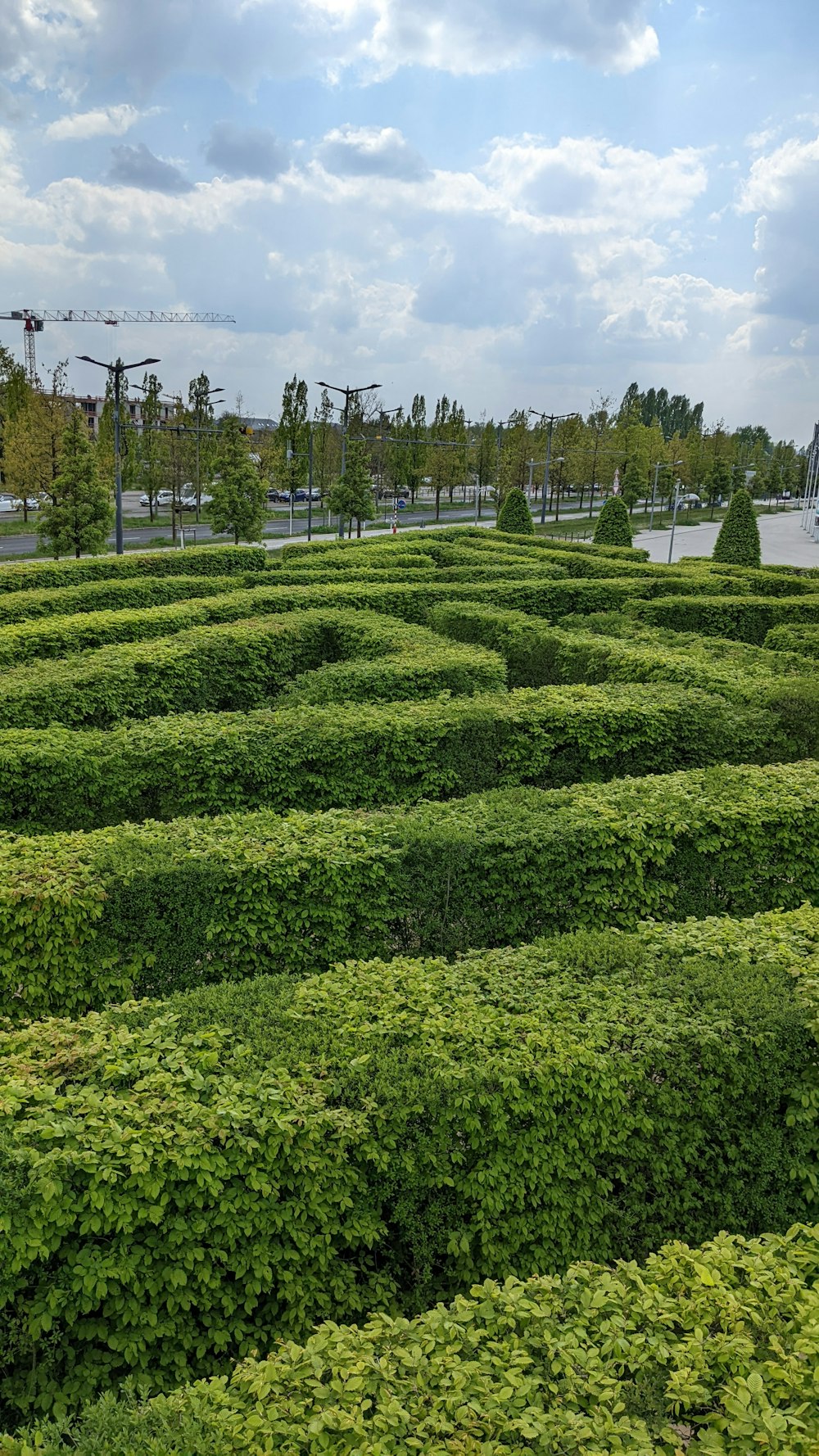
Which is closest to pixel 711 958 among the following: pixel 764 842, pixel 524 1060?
pixel 524 1060

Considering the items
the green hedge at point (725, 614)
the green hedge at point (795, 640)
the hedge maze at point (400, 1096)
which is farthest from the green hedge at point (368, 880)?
the green hedge at point (725, 614)

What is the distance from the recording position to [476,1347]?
4.16 meters

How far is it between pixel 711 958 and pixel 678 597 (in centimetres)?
1569

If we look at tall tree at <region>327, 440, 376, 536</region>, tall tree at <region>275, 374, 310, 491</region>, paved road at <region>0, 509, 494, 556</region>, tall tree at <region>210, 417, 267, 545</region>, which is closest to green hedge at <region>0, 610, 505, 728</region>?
tall tree at <region>210, 417, 267, 545</region>

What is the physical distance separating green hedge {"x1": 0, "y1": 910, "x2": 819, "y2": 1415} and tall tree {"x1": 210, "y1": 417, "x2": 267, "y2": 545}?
38.8m

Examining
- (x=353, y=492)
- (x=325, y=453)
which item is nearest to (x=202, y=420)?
(x=325, y=453)

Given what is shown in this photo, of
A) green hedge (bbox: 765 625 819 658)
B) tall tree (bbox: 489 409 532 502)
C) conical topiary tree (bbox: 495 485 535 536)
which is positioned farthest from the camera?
tall tree (bbox: 489 409 532 502)

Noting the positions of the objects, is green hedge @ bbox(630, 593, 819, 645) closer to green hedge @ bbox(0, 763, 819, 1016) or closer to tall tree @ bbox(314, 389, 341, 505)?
green hedge @ bbox(0, 763, 819, 1016)

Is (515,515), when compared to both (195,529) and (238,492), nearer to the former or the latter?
(238,492)

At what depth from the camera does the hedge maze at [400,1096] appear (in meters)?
3.99

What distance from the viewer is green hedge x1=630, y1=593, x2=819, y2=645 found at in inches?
821

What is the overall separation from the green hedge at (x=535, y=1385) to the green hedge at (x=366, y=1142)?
0.27 metres

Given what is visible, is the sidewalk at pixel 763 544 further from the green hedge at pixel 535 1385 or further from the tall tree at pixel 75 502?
the green hedge at pixel 535 1385

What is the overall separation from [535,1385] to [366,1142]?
1.60m
